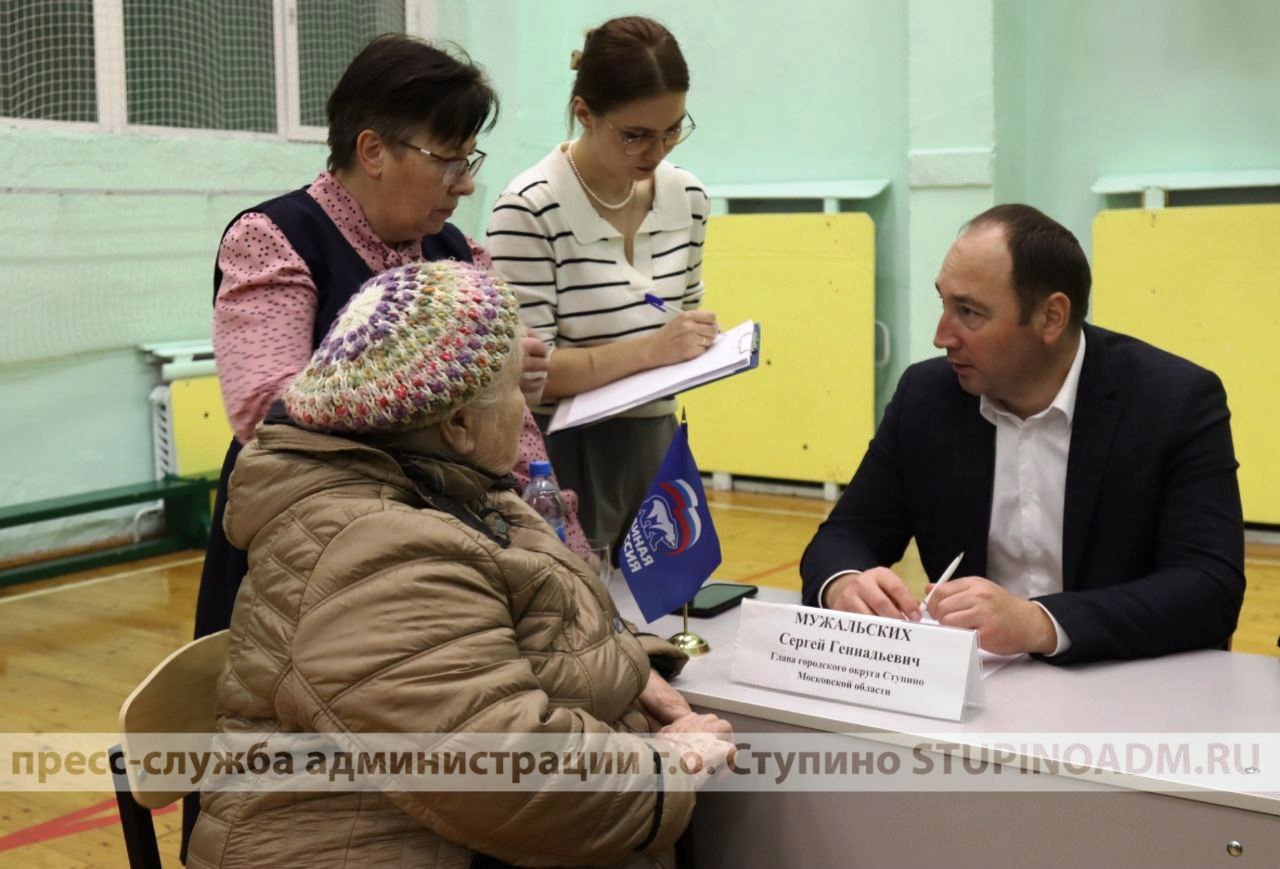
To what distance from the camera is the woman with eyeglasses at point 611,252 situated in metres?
2.44

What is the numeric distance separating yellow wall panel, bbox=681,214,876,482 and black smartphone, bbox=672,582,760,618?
4230 mm

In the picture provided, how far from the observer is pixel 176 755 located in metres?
1.64

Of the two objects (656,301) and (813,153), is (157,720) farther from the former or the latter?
(813,153)

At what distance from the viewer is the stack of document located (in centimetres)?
226

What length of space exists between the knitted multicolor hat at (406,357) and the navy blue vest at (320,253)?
469 millimetres

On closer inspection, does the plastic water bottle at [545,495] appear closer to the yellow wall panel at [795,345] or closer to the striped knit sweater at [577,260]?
the striped knit sweater at [577,260]

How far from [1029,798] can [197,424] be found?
17.1 ft

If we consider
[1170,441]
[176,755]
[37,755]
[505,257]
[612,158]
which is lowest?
[37,755]

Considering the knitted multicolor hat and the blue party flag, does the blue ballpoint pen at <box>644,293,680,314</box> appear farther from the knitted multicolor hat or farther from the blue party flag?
the knitted multicolor hat

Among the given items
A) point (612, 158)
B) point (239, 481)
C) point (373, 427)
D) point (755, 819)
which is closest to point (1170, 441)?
point (755, 819)

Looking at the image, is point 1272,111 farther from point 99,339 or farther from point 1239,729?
point 99,339

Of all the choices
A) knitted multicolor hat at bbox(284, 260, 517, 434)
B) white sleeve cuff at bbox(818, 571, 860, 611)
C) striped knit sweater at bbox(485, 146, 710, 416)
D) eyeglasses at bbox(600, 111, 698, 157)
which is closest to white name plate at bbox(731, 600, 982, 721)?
white sleeve cuff at bbox(818, 571, 860, 611)

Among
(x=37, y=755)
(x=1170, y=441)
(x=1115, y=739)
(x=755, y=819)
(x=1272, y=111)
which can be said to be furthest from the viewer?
(x=1272, y=111)

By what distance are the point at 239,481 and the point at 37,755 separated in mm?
2498
